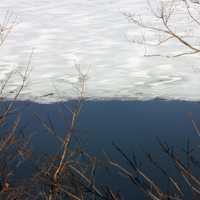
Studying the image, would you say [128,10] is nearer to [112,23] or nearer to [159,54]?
[112,23]

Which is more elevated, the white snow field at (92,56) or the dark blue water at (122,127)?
the dark blue water at (122,127)

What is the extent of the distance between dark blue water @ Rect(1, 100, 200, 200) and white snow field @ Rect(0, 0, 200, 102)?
253mm

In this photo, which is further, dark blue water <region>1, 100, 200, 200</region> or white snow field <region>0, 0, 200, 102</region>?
white snow field <region>0, 0, 200, 102</region>

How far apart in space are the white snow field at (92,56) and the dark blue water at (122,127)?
253 millimetres

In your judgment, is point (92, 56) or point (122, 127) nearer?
point (122, 127)

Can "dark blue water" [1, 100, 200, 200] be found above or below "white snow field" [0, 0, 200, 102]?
above

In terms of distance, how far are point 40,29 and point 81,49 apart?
4.95 feet

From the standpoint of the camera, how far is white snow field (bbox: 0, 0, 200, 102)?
6477mm

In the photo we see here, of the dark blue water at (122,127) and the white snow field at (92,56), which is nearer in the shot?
the dark blue water at (122,127)

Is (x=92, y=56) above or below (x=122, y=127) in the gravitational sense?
below

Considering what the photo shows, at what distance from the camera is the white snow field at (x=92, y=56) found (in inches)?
255

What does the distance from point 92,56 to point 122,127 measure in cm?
275

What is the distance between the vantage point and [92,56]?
7938 millimetres

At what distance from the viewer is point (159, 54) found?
771 centimetres
